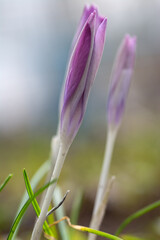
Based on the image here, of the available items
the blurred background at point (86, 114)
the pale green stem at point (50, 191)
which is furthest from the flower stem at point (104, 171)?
the blurred background at point (86, 114)

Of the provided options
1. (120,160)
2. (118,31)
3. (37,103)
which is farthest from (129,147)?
(118,31)

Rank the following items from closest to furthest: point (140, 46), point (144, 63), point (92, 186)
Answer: point (92, 186) → point (144, 63) → point (140, 46)

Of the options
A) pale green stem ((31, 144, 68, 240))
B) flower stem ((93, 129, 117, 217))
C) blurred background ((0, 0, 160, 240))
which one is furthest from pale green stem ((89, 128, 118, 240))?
blurred background ((0, 0, 160, 240))

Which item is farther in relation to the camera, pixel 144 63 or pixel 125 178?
pixel 144 63

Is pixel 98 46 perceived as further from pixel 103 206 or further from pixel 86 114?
pixel 86 114

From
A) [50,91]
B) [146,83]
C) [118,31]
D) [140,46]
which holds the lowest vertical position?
[146,83]

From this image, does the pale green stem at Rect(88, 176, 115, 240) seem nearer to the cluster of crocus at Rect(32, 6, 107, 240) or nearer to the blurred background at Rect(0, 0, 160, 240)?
the cluster of crocus at Rect(32, 6, 107, 240)

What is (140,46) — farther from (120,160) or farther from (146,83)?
(120,160)
